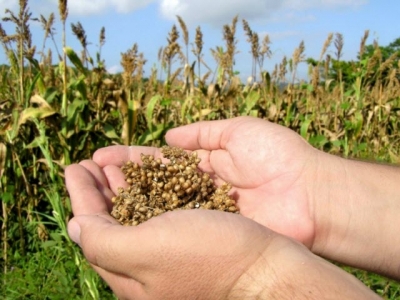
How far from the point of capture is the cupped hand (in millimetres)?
Result: 1846

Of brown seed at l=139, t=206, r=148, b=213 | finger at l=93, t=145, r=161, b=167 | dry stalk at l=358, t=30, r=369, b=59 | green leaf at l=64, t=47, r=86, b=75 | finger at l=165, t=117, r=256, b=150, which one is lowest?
brown seed at l=139, t=206, r=148, b=213

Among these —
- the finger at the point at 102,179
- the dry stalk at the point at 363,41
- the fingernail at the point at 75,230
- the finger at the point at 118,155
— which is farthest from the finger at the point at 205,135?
the dry stalk at the point at 363,41

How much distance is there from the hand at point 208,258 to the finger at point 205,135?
0.83m

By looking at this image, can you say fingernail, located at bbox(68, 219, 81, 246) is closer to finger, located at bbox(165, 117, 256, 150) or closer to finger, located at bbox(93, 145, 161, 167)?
finger, located at bbox(93, 145, 161, 167)

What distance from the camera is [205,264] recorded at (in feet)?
4.13

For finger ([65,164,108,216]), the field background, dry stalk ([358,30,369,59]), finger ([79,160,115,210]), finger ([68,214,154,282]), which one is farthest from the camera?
dry stalk ([358,30,369,59])

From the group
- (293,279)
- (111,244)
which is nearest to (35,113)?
(111,244)

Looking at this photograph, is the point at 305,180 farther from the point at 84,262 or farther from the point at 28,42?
the point at 28,42

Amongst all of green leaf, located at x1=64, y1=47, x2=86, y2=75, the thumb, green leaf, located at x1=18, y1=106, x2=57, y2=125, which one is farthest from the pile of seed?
green leaf, located at x1=64, y1=47, x2=86, y2=75

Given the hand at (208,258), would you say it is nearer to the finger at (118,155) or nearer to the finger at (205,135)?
the finger at (118,155)

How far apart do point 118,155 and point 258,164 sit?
62 centimetres

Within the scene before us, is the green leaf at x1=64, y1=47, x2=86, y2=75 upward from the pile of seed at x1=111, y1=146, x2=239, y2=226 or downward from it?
upward

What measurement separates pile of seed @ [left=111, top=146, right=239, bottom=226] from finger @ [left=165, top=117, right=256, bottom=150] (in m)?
0.14

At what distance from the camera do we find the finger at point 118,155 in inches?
80.5
